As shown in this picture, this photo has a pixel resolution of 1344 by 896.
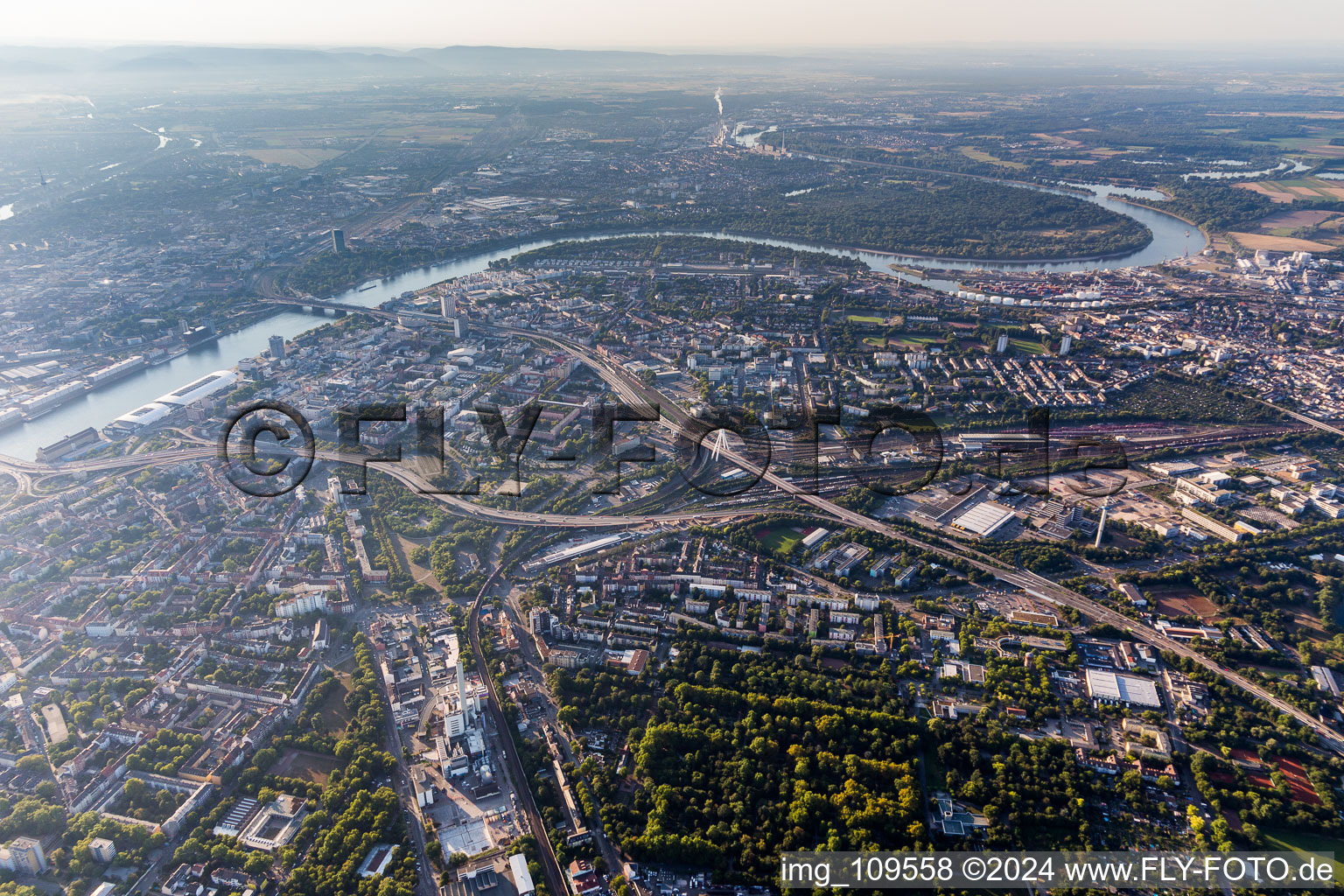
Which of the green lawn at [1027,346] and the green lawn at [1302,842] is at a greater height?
the green lawn at [1027,346]

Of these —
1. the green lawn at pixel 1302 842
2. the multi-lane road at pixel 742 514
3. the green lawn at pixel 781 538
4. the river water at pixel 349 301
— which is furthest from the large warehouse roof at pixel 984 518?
the river water at pixel 349 301

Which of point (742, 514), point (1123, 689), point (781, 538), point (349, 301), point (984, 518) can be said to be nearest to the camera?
point (1123, 689)

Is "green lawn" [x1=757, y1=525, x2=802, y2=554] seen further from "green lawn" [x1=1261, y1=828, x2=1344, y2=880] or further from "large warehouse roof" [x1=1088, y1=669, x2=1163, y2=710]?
"green lawn" [x1=1261, y1=828, x2=1344, y2=880]

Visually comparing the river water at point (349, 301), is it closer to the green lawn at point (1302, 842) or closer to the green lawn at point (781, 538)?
the green lawn at point (781, 538)

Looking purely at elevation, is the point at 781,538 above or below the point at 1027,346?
below

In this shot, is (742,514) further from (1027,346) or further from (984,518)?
(1027,346)

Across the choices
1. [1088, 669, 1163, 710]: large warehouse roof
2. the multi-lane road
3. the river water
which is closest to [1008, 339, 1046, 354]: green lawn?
the river water

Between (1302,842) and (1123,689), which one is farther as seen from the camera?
(1123,689)

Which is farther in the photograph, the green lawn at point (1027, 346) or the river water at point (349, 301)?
the green lawn at point (1027, 346)

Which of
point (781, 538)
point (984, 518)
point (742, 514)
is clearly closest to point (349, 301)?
point (742, 514)
